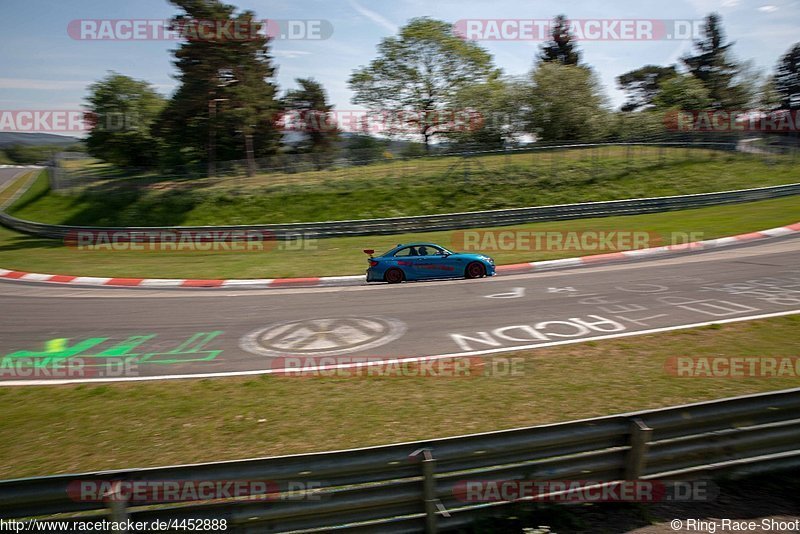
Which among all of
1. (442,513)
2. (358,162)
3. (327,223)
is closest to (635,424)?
(442,513)

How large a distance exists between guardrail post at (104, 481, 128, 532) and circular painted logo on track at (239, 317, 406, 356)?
5.86m

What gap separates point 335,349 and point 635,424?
6.31 m

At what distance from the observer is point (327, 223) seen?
88.7 feet

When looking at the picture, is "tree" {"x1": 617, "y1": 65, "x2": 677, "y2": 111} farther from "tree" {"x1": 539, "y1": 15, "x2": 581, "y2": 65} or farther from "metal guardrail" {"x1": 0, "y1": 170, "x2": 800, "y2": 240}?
"metal guardrail" {"x1": 0, "y1": 170, "x2": 800, "y2": 240}

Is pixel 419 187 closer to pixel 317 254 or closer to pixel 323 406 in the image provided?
pixel 317 254

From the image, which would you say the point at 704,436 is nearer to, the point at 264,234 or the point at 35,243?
the point at 264,234

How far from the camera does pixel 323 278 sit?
1784 cm

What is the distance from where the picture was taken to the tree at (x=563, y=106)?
4872 centimetres

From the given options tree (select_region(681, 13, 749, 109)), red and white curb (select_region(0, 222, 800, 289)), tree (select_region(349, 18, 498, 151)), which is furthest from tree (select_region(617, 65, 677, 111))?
red and white curb (select_region(0, 222, 800, 289))

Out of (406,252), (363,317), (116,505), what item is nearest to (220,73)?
(406,252)

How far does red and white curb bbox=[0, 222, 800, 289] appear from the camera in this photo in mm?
17516

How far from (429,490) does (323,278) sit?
1390cm

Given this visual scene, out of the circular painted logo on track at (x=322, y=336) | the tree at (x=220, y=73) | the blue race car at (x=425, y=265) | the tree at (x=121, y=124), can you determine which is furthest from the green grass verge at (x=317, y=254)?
the tree at (x=121, y=124)

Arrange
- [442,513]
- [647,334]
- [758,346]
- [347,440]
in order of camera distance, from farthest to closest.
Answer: [647,334] → [758,346] → [347,440] → [442,513]
